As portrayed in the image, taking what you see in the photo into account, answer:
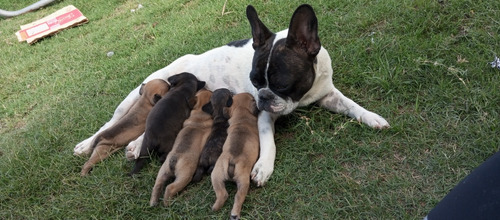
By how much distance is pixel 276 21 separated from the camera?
6078 millimetres

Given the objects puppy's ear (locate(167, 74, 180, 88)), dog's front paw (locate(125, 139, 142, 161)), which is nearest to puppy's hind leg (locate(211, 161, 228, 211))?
dog's front paw (locate(125, 139, 142, 161))

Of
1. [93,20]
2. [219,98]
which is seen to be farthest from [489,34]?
[93,20]

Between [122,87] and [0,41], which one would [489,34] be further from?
[0,41]

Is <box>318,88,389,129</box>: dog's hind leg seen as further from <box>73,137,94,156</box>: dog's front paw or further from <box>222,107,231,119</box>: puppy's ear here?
<box>73,137,94,156</box>: dog's front paw

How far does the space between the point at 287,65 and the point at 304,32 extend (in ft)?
1.07

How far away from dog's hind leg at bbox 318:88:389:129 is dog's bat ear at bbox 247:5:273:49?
0.85m

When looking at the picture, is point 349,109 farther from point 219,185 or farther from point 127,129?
point 127,129

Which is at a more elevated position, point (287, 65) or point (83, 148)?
point (287, 65)

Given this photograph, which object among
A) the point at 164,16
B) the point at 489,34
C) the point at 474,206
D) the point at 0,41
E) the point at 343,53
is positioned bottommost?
the point at 0,41

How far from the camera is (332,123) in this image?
3.95 meters

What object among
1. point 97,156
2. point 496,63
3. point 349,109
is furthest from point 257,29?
point 496,63

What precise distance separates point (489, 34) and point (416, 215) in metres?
2.68

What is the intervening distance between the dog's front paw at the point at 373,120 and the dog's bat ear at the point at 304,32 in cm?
Result: 74

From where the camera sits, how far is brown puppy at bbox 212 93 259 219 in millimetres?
3150
